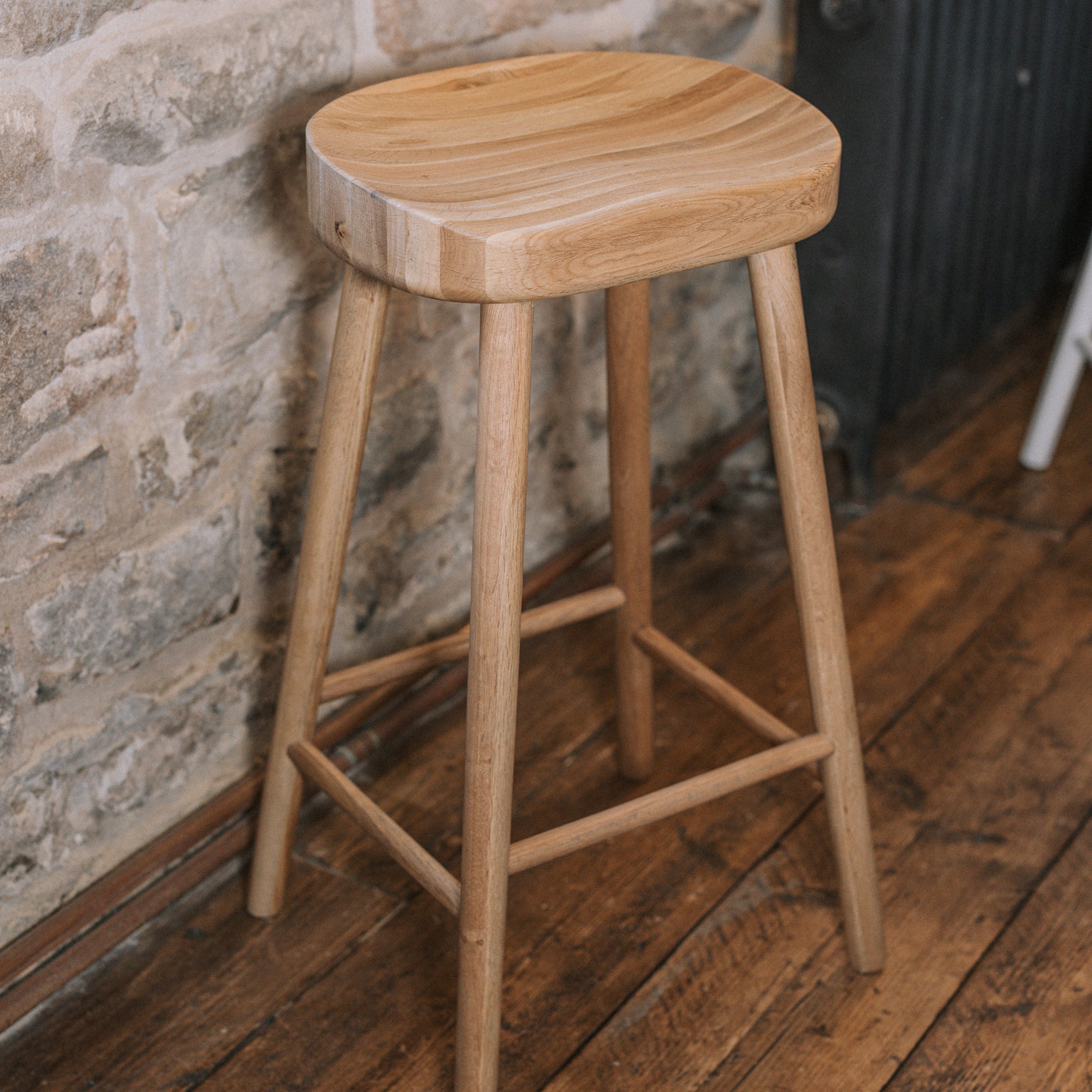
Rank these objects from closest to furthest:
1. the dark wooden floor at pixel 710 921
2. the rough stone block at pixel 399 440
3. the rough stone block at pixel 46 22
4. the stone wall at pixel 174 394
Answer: the rough stone block at pixel 46 22 < the stone wall at pixel 174 394 < the dark wooden floor at pixel 710 921 < the rough stone block at pixel 399 440

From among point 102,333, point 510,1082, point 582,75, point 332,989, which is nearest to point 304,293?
point 102,333

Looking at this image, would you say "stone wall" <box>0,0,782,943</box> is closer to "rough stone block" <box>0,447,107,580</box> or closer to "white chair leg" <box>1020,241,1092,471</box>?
"rough stone block" <box>0,447,107,580</box>

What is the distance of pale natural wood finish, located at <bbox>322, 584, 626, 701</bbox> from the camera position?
1366mm

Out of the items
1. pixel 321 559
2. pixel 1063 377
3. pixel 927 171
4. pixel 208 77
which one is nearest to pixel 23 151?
pixel 208 77

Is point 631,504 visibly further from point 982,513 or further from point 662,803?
point 982,513

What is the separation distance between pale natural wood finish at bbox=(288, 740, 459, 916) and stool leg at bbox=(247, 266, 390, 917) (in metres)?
0.03

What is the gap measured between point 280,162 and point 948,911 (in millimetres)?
1077

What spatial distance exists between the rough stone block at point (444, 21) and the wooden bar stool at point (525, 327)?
7.7 inches

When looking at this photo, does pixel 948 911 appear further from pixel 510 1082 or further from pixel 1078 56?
Answer: pixel 1078 56

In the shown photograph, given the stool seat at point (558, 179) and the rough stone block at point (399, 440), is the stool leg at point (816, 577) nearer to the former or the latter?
the stool seat at point (558, 179)

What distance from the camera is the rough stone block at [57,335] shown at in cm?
116

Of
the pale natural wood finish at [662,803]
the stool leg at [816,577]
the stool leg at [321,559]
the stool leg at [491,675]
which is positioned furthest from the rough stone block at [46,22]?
the pale natural wood finish at [662,803]

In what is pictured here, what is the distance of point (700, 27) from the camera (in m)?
1.86

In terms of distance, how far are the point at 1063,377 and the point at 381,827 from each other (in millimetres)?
1568
